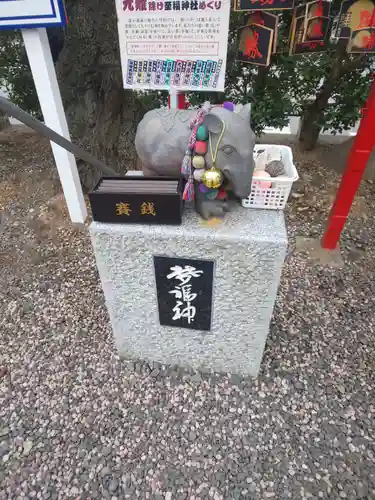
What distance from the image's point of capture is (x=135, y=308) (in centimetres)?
227

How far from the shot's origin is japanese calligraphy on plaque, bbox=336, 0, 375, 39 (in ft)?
7.38

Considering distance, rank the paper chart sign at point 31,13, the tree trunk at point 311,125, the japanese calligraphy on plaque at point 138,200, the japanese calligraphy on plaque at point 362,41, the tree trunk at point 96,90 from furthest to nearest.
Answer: the tree trunk at point 311,125 → the tree trunk at point 96,90 → the paper chart sign at point 31,13 → the japanese calligraphy on plaque at point 362,41 → the japanese calligraphy on plaque at point 138,200

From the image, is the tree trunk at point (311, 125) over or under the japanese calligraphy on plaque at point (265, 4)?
under

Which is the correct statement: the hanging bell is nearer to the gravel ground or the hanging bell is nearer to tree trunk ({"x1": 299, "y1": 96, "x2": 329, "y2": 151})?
the gravel ground

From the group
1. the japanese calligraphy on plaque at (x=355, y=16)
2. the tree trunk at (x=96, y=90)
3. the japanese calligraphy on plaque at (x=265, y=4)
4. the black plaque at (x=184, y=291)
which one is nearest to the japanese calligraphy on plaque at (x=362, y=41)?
the japanese calligraphy on plaque at (x=355, y=16)

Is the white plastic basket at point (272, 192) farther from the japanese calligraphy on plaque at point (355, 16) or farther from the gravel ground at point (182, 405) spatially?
the gravel ground at point (182, 405)

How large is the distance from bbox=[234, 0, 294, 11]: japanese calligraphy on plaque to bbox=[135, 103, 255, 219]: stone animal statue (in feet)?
3.04

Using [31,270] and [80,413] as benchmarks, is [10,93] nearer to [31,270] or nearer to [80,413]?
[31,270]

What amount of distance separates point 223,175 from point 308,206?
111 inches

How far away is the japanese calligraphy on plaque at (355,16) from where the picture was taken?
88.5 inches

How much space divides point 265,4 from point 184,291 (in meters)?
1.96

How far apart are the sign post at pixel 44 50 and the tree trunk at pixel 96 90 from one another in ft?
2.16

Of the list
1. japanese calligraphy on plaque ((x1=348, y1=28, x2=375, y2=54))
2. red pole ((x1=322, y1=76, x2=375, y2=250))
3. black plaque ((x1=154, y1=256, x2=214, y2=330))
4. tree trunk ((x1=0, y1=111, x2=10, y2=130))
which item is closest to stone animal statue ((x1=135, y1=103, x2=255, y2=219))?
black plaque ((x1=154, y1=256, x2=214, y2=330))

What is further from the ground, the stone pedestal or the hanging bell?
the hanging bell
